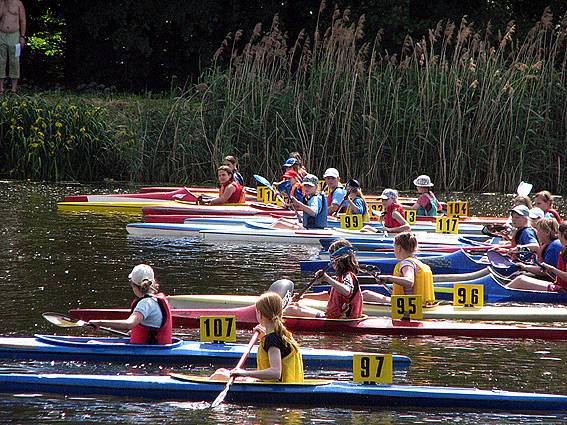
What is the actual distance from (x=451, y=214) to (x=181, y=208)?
3960 millimetres

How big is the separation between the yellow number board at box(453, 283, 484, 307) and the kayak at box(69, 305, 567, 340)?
52 centimetres

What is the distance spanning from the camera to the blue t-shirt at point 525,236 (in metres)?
12.4

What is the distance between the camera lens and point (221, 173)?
17.2 m

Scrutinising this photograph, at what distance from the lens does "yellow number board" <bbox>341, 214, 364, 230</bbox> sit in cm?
1525

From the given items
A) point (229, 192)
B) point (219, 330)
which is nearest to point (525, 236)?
point (219, 330)

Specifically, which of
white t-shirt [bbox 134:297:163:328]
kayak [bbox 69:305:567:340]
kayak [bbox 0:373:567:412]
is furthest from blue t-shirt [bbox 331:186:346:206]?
kayak [bbox 0:373:567:412]

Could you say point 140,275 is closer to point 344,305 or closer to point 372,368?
point 372,368

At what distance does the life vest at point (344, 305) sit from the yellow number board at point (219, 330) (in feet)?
4.59

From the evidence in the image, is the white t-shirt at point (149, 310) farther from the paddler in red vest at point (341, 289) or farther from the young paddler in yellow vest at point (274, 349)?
the paddler in red vest at point (341, 289)

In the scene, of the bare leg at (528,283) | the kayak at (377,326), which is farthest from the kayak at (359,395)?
the bare leg at (528,283)

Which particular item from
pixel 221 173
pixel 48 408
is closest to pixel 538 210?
pixel 221 173

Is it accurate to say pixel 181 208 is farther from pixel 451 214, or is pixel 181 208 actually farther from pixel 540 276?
pixel 540 276

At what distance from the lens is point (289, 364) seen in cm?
774

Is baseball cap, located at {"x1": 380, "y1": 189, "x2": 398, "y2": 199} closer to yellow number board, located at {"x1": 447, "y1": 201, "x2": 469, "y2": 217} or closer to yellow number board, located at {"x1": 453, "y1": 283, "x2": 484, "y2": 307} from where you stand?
yellow number board, located at {"x1": 447, "y1": 201, "x2": 469, "y2": 217}
